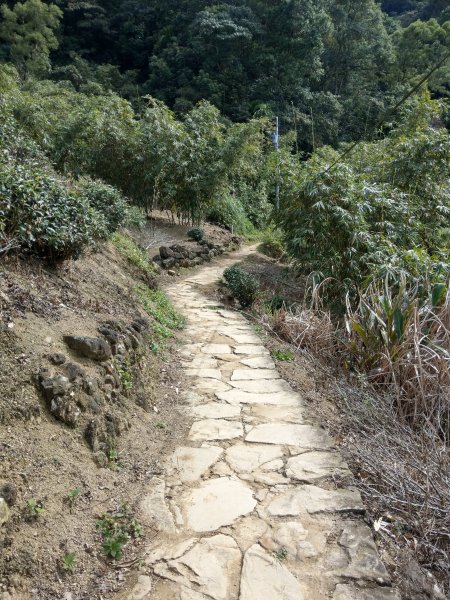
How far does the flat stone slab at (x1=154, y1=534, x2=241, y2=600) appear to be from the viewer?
1637 millimetres

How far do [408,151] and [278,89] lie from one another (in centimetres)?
1416

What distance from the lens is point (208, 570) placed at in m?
1.73

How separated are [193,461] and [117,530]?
Result: 66 centimetres

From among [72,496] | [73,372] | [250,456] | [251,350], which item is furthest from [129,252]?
[72,496]

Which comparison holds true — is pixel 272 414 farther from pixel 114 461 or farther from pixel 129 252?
pixel 129 252

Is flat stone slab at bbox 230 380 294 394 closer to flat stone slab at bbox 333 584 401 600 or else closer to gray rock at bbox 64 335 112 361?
gray rock at bbox 64 335 112 361

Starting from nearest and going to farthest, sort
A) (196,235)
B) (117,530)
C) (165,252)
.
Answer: (117,530) → (165,252) → (196,235)

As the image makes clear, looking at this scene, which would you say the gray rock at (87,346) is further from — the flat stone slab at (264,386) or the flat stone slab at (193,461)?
the flat stone slab at (264,386)

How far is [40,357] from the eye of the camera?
2371mm

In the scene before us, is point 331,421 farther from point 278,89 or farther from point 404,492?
point 278,89

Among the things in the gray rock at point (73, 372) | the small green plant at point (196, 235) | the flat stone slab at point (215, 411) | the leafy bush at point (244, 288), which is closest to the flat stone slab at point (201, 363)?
the flat stone slab at point (215, 411)

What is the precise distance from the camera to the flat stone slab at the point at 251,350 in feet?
13.9

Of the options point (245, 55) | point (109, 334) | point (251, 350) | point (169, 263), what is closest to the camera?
point (109, 334)

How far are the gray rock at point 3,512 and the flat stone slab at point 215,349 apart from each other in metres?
2.64
